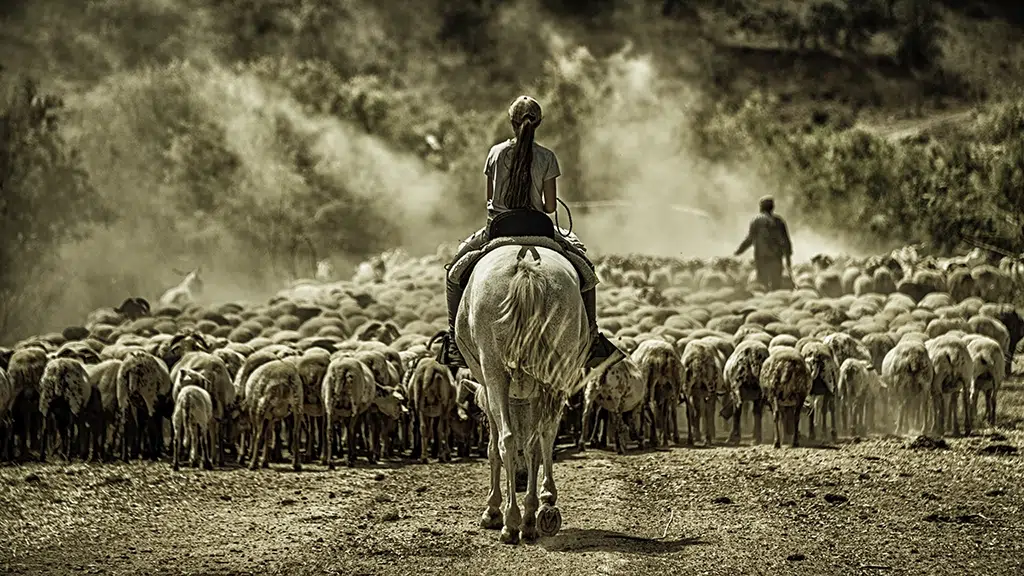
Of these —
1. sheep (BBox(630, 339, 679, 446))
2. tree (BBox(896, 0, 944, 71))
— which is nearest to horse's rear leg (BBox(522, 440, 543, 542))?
sheep (BBox(630, 339, 679, 446))

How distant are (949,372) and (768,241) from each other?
10646 millimetres

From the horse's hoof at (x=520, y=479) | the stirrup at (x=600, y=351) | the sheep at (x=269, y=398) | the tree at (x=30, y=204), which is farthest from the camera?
the tree at (x=30, y=204)

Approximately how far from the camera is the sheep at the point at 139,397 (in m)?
15.3

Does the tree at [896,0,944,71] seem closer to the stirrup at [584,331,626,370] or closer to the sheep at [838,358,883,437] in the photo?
the sheep at [838,358,883,437]

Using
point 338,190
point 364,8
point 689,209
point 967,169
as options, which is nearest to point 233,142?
point 338,190

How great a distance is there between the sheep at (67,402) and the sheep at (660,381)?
20.3 ft

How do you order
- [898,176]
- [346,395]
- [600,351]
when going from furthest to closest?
[898,176], [346,395], [600,351]

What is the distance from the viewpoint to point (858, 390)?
51.4 ft

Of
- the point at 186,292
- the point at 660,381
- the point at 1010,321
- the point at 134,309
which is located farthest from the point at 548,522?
the point at 186,292

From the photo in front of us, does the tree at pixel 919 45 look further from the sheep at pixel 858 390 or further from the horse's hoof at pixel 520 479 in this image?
the horse's hoof at pixel 520 479

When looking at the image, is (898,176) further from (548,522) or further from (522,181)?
(548,522)

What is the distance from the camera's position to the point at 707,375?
16188 mm

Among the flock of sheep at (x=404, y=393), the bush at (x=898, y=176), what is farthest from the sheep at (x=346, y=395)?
the bush at (x=898, y=176)

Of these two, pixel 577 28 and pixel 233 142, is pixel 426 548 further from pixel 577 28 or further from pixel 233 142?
pixel 577 28
